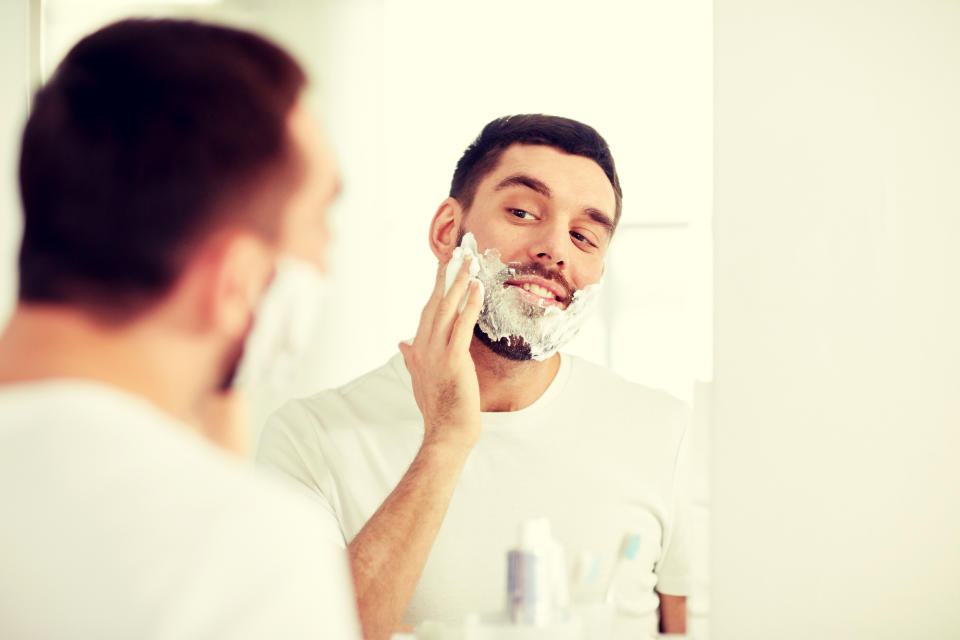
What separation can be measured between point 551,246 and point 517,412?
215 mm

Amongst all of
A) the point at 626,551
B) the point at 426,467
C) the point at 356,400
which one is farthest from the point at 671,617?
the point at 356,400

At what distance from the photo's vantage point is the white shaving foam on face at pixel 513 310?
3.28ft

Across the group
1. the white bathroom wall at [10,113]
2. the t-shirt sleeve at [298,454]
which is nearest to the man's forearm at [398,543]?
the t-shirt sleeve at [298,454]

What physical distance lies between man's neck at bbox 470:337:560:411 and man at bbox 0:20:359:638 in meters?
0.45

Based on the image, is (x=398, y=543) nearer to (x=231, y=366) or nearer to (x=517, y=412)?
(x=517, y=412)

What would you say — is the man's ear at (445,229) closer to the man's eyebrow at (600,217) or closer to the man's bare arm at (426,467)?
the man's bare arm at (426,467)

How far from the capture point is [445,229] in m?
1.01

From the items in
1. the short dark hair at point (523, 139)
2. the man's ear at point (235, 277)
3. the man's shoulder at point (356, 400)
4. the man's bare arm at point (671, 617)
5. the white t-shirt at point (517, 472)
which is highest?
the short dark hair at point (523, 139)

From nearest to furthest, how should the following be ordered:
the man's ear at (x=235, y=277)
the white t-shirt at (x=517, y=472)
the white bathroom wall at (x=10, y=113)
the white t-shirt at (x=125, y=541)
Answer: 1. the white t-shirt at (x=125, y=541)
2. the man's ear at (x=235, y=277)
3. the white t-shirt at (x=517, y=472)
4. the white bathroom wall at (x=10, y=113)

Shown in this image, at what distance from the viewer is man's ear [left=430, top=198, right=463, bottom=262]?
101 cm

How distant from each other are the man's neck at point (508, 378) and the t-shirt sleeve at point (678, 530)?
0.18 meters

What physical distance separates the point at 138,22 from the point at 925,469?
105 centimetres

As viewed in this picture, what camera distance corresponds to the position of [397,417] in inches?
39.4

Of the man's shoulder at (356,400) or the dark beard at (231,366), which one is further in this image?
the man's shoulder at (356,400)
